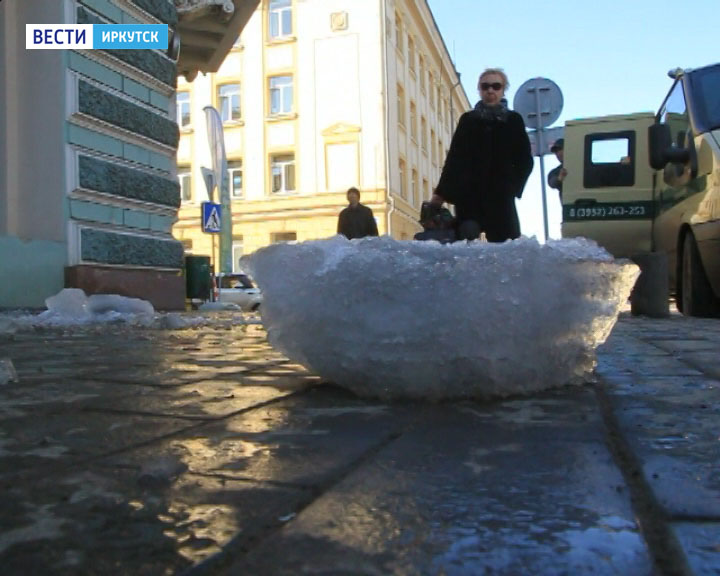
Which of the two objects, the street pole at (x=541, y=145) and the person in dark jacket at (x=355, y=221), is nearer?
the person in dark jacket at (x=355, y=221)

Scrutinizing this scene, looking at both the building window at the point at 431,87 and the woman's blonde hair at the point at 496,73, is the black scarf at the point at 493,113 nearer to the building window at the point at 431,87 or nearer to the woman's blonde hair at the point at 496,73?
the woman's blonde hair at the point at 496,73

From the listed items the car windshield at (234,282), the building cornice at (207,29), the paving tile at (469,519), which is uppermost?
the building cornice at (207,29)

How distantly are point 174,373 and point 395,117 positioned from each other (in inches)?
973

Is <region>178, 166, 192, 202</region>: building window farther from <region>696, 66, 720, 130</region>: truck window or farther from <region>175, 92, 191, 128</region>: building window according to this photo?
<region>696, 66, 720, 130</region>: truck window

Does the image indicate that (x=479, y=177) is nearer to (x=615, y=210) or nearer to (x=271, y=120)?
(x=615, y=210)

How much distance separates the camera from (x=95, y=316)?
5.89 meters

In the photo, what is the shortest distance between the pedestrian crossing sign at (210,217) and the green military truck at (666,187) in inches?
245

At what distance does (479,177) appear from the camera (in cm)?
446

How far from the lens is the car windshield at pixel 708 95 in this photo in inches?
253

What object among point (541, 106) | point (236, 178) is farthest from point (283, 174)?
point (541, 106)

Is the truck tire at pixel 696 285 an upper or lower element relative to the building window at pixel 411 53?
lower

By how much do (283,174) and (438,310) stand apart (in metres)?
24.9

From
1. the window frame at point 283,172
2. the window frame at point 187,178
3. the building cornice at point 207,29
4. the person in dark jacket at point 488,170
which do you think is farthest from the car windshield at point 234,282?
the person in dark jacket at point 488,170

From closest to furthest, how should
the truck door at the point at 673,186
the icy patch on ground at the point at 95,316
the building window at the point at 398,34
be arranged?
1. the icy patch on ground at the point at 95,316
2. the truck door at the point at 673,186
3. the building window at the point at 398,34
